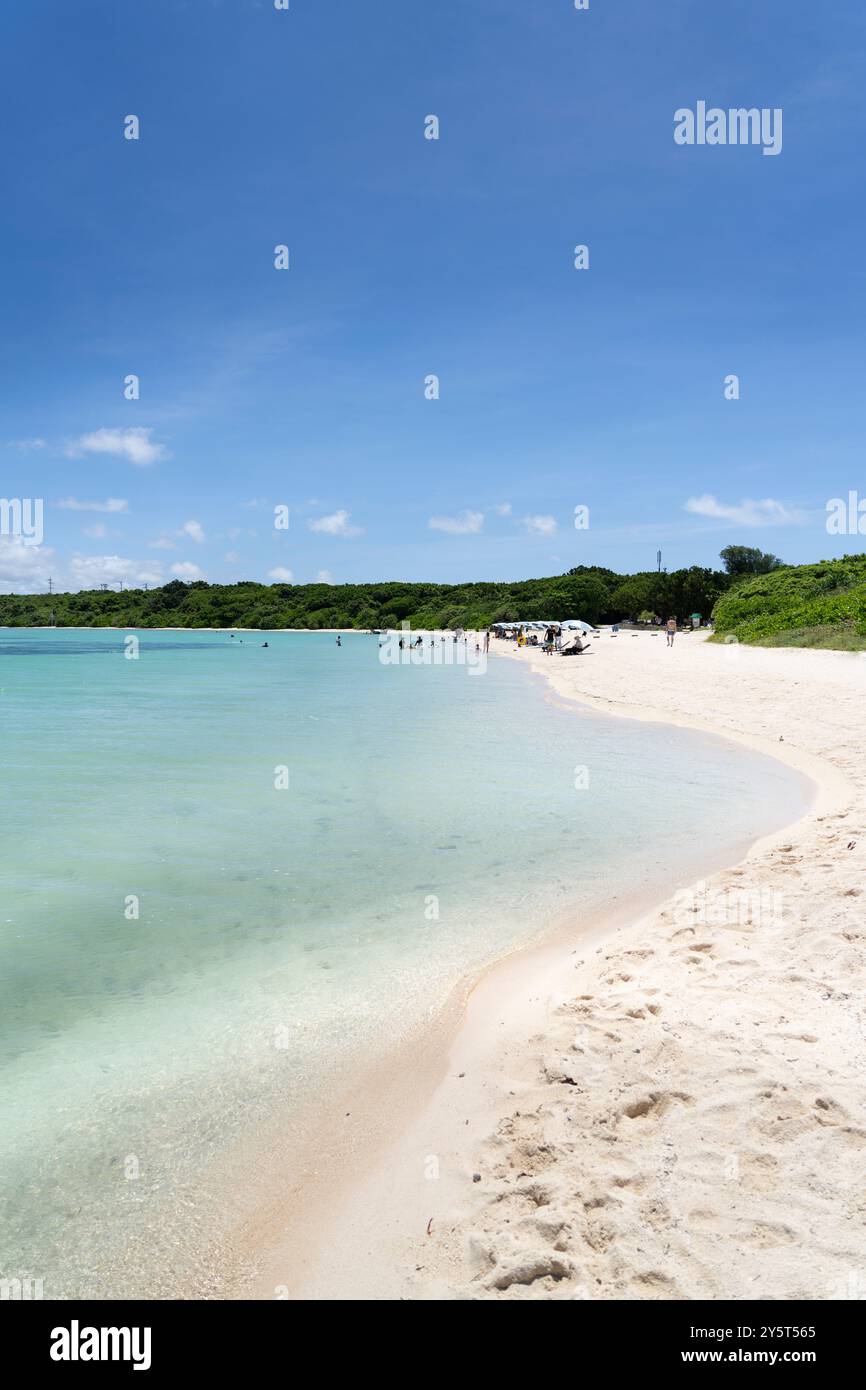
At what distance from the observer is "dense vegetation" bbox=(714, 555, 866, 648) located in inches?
1559

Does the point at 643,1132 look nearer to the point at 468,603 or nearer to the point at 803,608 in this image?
the point at 803,608

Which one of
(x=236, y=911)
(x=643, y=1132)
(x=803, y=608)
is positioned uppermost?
(x=803, y=608)

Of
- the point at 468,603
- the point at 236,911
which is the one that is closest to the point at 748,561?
the point at 468,603

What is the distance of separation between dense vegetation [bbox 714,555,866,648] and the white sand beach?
33.2m

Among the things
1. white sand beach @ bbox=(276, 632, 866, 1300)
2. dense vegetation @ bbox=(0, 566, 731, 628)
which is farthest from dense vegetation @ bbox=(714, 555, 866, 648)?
white sand beach @ bbox=(276, 632, 866, 1300)

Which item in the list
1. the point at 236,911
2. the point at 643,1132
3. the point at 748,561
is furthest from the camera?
the point at 748,561

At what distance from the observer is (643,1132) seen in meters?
3.98

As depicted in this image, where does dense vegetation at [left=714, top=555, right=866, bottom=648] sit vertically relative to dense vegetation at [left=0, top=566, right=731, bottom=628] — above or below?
below

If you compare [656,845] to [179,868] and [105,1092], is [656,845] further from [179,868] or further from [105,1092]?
[105,1092]

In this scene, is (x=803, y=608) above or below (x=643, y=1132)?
above

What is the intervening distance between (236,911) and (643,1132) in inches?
223

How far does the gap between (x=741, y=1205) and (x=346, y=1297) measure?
1785 millimetres

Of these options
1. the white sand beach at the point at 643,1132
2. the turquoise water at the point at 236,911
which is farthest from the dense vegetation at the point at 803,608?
the white sand beach at the point at 643,1132

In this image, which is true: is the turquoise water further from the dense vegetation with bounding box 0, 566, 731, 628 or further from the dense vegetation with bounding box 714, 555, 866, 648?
the dense vegetation with bounding box 0, 566, 731, 628
